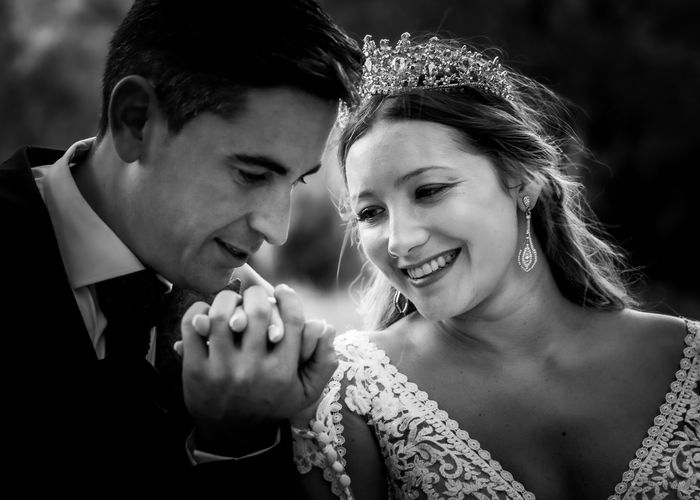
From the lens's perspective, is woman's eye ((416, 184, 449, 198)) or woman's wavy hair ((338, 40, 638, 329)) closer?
woman's eye ((416, 184, 449, 198))

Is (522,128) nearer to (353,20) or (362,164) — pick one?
(362,164)

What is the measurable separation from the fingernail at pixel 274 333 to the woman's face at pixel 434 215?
0.82 metres

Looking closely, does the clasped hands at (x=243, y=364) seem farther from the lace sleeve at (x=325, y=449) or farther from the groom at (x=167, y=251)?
the lace sleeve at (x=325, y=449)

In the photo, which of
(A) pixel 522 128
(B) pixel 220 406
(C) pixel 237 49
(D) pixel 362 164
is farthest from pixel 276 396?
(A) pixel 522 128

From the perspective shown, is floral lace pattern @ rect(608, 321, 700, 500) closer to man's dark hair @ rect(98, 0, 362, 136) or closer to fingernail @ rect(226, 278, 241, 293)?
fingernail @ rect(226, 278, 241, 293)

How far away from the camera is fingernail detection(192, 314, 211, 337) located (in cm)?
171

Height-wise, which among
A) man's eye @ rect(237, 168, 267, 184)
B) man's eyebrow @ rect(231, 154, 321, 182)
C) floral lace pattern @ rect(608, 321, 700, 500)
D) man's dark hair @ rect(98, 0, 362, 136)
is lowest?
floral lace pattern @ rect(608, 321, 700, 500)

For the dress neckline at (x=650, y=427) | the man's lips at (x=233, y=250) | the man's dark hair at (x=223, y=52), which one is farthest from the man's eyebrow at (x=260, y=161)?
A: the dress neckline at (x=650, y=427)

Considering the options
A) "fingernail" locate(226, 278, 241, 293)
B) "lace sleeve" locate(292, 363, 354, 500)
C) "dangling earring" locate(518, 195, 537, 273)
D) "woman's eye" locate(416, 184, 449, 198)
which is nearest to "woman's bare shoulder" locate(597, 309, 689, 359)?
"dangling earring" locate(518, 195, 537, 273)

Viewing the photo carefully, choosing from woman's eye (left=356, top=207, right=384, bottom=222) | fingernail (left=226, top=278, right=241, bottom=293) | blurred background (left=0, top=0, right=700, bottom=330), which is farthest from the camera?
blurred background (left=0, top=0, right=700, bottom=330)

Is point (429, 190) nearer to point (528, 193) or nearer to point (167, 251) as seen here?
point (528, 193)

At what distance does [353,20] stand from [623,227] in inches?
106

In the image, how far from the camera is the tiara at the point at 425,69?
276cm

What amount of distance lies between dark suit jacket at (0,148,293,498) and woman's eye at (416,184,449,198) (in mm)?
1072
